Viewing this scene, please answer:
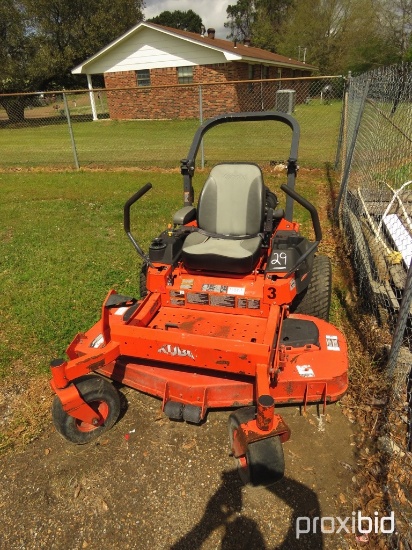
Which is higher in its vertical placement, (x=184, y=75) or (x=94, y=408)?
(x=184, y=75)

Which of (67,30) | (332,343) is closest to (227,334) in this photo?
(332,343)

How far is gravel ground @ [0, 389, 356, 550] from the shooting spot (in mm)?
2246

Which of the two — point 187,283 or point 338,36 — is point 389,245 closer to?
point 187,283

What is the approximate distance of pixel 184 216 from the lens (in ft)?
12.7

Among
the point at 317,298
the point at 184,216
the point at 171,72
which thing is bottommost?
the point at 317,298

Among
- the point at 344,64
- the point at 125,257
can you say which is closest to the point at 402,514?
the point at 125,257

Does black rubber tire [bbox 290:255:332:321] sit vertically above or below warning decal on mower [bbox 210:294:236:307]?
below

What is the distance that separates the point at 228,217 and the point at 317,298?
3.66 ft

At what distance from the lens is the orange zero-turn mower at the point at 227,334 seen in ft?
8.20

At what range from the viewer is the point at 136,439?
286 centimetres

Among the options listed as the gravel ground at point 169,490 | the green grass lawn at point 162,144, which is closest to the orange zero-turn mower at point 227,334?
the gravel ground at point 169,490

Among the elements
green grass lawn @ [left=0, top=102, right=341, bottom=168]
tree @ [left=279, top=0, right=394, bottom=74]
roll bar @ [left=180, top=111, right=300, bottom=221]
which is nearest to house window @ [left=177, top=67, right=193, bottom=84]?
green grass lawn @ [left=0, top=102, right=341, bottom=168]

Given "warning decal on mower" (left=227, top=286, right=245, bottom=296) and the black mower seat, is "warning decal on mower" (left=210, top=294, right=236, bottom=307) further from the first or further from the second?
the black mower seat

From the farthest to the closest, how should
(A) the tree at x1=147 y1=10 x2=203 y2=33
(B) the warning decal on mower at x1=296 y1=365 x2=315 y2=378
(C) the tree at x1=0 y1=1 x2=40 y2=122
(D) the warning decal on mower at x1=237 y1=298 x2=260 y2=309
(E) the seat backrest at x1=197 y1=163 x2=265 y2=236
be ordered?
(A) the tree at x1=147 y1=10 x2=203 y2=33 < (C) the tree at x1=0 y1=1 x2=40 y2=122 < (E) the seat backrest at x1=197 y1=163 x2=265 y2=236 < (D) the warning decal on mower at x1=237 y1=298 x2=260 y2=309 < (B) the warning decal on mower at x1=296 y1=365 x2=315 y2=378
